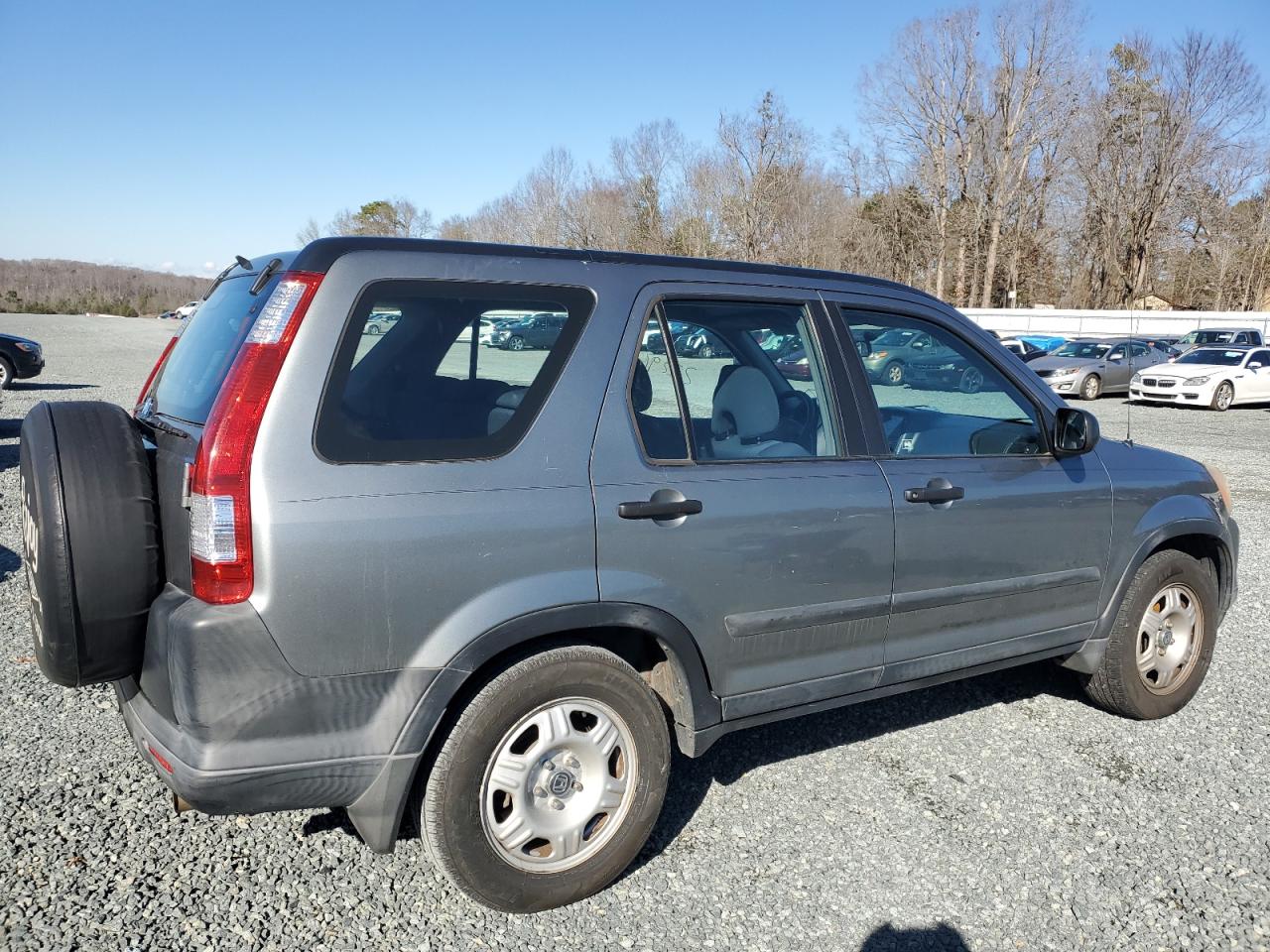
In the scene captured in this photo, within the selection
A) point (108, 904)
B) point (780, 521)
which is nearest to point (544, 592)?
point (780, 521)

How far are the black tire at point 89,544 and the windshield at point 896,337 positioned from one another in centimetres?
249

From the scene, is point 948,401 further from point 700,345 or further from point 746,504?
point 746,504

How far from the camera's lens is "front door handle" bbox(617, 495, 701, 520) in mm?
2799

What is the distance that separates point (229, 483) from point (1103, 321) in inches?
2076

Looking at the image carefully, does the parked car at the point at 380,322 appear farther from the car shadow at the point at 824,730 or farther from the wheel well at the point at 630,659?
the car shadow at the point at 824,730

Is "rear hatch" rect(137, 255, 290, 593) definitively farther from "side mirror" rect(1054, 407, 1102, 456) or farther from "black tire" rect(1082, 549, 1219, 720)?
"black tire" rect(1082, 549, 1219, 720)

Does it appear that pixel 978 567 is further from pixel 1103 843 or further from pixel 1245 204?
pixel 1245 204

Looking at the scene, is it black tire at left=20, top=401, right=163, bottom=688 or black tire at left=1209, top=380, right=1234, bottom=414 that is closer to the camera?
black tire at left=20, top=401, right=163, bottom=688

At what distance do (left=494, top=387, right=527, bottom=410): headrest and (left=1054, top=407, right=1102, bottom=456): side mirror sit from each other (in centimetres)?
217

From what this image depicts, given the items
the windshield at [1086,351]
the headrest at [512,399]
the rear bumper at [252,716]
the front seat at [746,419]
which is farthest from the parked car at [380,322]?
the windshield at [1086,351]

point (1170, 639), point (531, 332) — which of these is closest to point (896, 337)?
point (531, 332)

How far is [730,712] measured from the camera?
10.3 feet

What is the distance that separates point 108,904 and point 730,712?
1.91 m

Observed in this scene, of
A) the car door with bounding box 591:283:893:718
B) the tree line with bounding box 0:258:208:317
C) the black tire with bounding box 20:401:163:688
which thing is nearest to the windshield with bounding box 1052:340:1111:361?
the car door with bounding box 591:283:893:718
